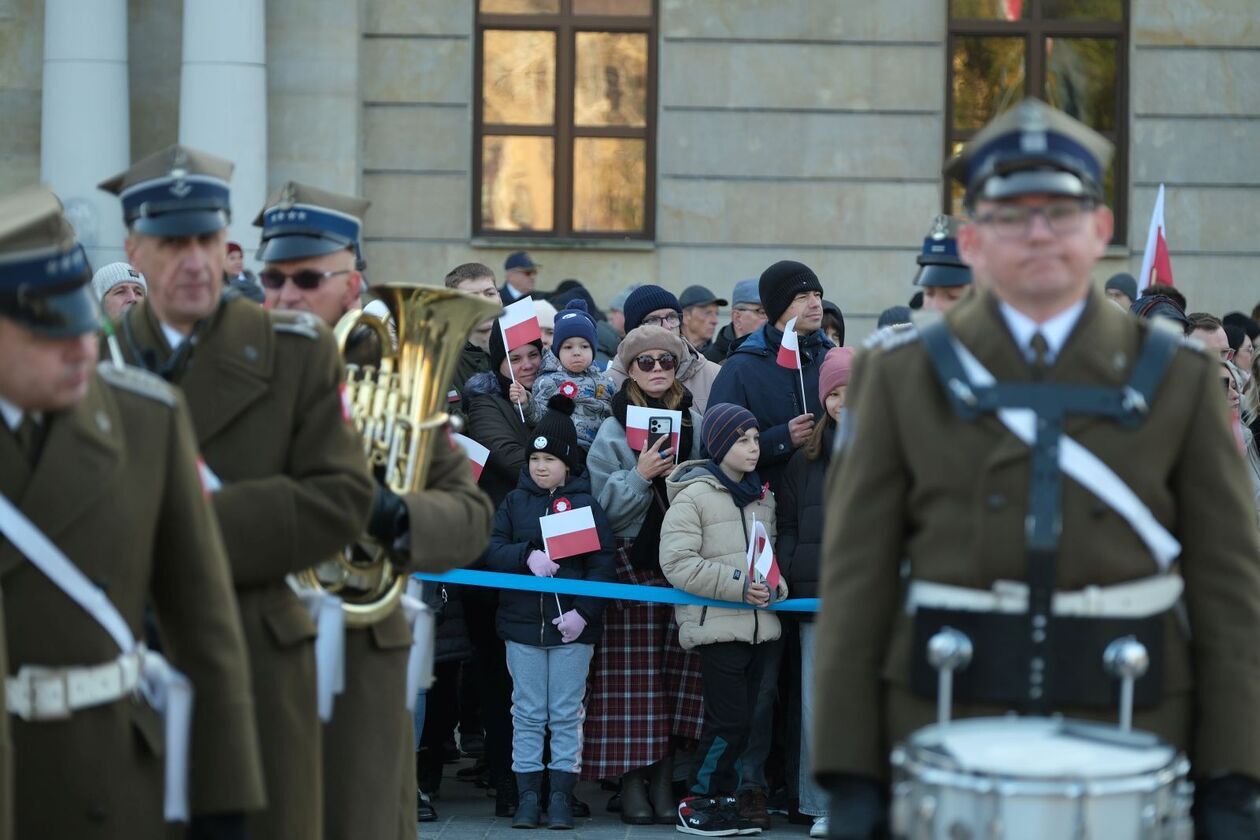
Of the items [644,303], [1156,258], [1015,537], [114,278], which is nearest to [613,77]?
[1156,258]

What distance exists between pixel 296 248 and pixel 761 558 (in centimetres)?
342

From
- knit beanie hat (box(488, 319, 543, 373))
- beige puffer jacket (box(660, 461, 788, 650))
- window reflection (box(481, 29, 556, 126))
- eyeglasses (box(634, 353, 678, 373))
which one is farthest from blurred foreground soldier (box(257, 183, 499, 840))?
window reflection (box(481, 29, 556, 126))

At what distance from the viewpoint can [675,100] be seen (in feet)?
57.9

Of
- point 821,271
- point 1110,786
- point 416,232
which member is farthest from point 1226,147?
point 1110,786

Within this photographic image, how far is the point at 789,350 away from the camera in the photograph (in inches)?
384

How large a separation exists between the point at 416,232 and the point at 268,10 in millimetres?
2018

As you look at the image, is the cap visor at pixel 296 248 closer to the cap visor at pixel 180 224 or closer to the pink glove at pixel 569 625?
the cap visor at pixel 180 224

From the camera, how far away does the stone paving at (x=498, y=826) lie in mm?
8977

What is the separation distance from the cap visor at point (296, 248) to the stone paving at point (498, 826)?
3.46 metres

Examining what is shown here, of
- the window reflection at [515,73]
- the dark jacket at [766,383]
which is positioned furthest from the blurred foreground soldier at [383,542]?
the window reflection at [515,73]

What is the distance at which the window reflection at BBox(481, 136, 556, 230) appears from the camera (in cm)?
1795

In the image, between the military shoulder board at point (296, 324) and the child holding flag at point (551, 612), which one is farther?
the child holding flag at point (551, 612)

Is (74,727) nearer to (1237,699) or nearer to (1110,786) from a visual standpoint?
(1110,786)

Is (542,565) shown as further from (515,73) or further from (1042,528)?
(515,73)
